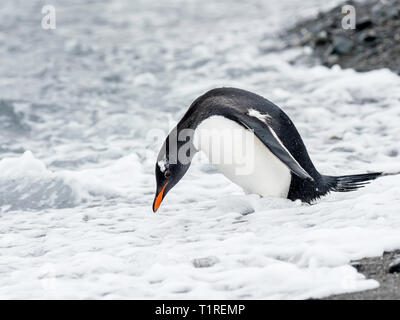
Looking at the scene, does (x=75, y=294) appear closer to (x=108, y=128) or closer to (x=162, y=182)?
(x=162, y=182)

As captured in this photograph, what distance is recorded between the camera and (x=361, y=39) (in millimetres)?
8031

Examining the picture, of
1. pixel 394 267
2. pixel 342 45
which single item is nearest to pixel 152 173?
pixel 394 267

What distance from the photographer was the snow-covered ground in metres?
3.32

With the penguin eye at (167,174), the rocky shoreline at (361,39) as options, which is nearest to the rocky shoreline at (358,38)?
the rocky shoreline at (361,39)

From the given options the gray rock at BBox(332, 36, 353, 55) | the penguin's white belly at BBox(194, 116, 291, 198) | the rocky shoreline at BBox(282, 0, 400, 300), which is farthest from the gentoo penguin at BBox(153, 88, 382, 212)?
the gray rock at BBox(332, 36, 353, 55)

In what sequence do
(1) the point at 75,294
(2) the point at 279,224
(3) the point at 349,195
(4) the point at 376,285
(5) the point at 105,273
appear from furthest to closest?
(3) the point at 349,195
(2) the point at 279,224
(5) the point at 105,273
(1) the point at 75,294
(4) the point at 376,285

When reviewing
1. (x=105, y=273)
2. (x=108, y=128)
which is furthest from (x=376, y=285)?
(x=108, y=128)

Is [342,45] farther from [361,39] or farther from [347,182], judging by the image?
[347,182]

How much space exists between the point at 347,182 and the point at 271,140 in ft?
2.23

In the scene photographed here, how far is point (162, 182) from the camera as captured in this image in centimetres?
435

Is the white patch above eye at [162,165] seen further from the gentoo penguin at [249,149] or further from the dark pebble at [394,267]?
the dark pebble at [394,267]

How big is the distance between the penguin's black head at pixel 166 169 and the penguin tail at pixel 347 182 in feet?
2.81
